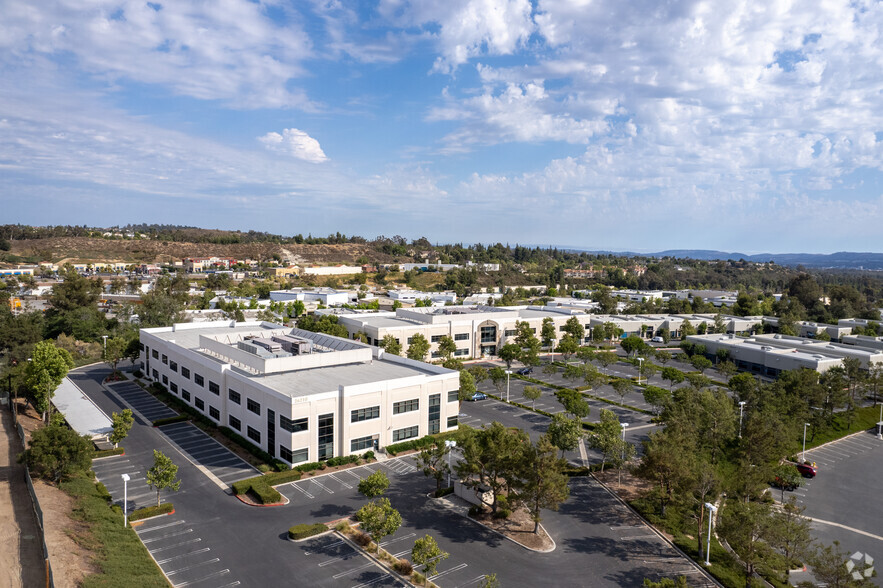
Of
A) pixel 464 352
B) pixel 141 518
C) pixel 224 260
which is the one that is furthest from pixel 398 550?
pixel 224 260

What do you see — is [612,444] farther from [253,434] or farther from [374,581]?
[253,434]

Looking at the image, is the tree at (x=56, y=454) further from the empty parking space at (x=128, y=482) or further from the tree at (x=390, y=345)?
the tree at (x=390, y=345)

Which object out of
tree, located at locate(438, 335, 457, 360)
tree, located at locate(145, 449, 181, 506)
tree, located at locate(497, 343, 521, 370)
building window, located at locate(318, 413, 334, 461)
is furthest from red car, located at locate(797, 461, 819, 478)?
tree, located at locate(145, 449, 181, 506)

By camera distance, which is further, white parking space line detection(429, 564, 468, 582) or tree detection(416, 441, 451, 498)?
tree detection(416, 441, 451, 498)

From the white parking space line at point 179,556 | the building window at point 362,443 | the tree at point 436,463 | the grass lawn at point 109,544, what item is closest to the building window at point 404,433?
the building window at point 362,443

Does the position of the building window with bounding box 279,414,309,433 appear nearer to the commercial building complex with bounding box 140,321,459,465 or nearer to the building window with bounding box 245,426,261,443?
the commercial building complex with bounding box 140,321,459,465

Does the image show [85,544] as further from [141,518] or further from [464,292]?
[464,292]
